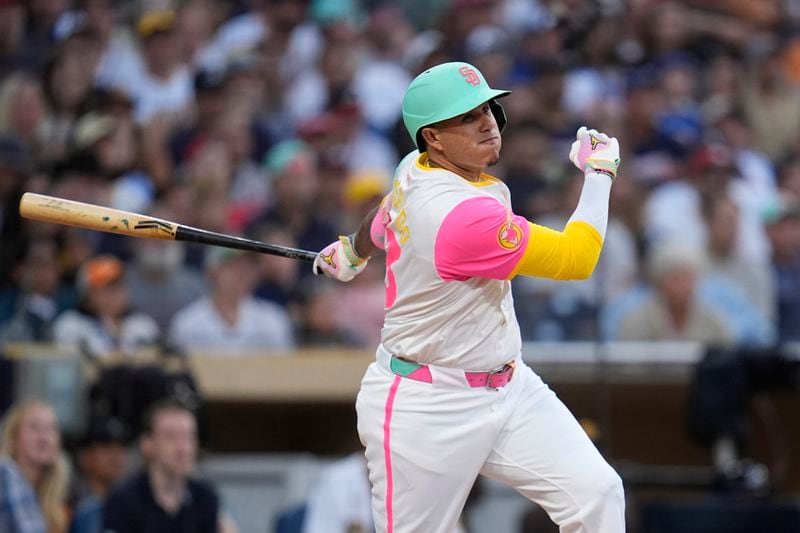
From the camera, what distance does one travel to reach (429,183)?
13.1 feet

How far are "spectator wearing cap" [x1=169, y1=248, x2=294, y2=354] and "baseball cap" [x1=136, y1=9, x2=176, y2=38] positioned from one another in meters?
2.48

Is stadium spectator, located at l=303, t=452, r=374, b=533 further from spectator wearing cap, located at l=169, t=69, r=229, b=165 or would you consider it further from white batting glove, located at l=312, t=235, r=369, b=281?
spectator wearing cap, located at l=169, t=69, r=229, b=165

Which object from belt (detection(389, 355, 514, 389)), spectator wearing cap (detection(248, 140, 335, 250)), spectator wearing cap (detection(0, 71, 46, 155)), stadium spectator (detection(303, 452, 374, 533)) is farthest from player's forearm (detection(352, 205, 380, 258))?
spectator wearing cap (detection(0, 71, 46, 155))

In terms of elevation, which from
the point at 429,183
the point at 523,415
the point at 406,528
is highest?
the point at 429,183

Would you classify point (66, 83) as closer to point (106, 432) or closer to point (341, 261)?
point (106, 432)

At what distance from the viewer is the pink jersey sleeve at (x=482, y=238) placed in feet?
12.7

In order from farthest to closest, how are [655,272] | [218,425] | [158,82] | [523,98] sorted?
[158,82], [523,98], [218,425], [655,272]

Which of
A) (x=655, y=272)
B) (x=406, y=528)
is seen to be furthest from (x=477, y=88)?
(x=655, y=272)

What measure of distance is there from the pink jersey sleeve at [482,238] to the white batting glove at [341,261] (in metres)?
0.60

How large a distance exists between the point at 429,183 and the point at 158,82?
19.9 ft

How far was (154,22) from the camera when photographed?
390 inches

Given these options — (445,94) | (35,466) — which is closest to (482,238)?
(445,94)

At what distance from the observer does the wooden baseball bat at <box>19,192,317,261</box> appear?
172 inches

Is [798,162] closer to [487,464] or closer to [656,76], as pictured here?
[656,76]
